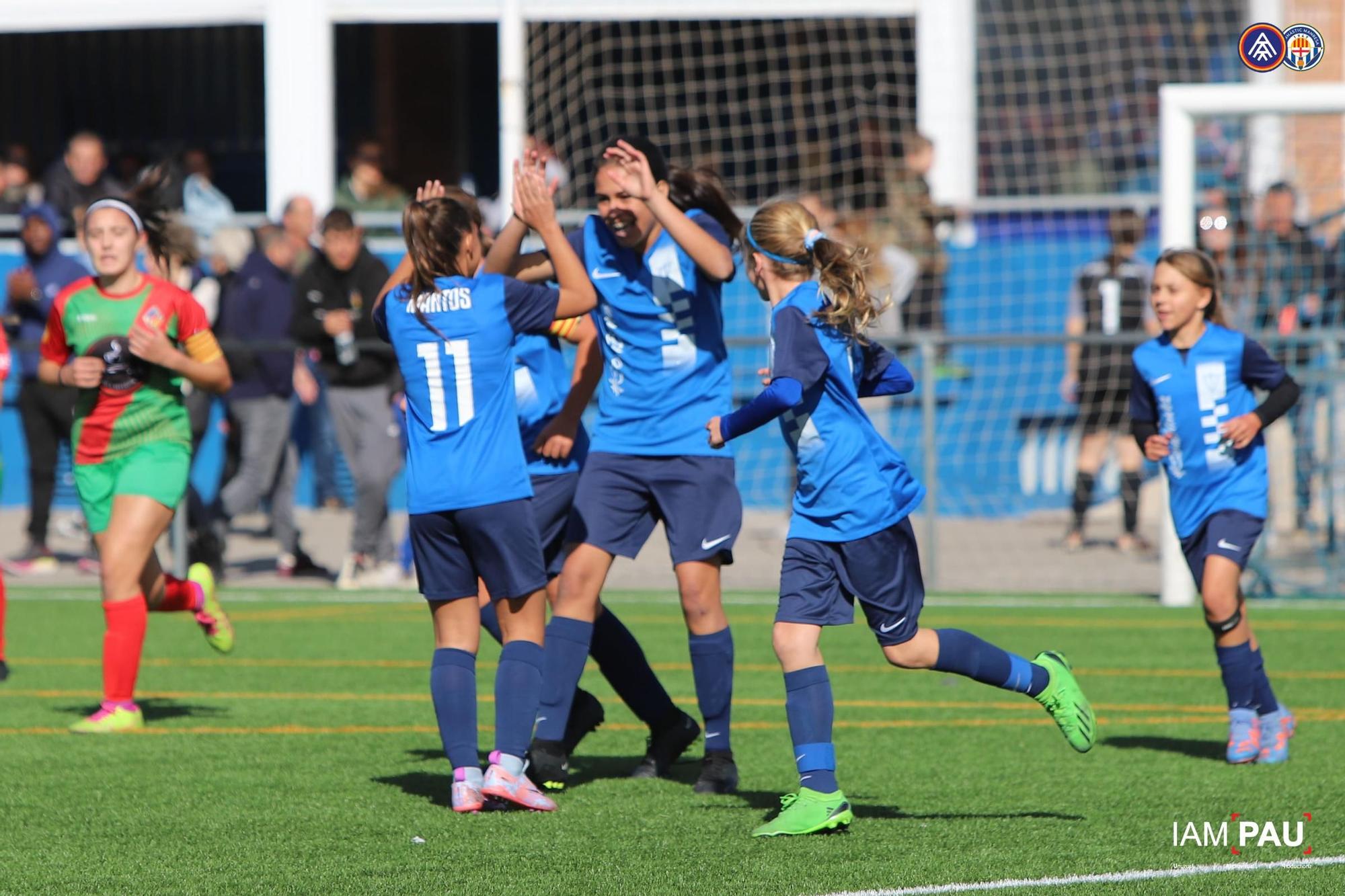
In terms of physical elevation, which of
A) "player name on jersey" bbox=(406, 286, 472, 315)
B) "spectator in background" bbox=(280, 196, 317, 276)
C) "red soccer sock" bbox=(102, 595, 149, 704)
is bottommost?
"red soccer sock" bbox=(102, 595, 149, 704)

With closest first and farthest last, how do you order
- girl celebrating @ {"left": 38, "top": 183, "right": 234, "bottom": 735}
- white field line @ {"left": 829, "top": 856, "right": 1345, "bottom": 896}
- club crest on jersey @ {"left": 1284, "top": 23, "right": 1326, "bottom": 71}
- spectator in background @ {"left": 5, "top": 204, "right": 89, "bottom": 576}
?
white field line @ {"left": 829, "top": 856, "right": 1345, "bottom": 896} → girl celebrating @ {"left": 38, "top": 183, "right": 234, "bottom": 735} → club crest on jersey @ {"left": 1284, "top": 23, "right": 1326, "bottom": 71} → spectator in background @ {"left": 5, "top": 204, "right": 89, "bottom": 576}

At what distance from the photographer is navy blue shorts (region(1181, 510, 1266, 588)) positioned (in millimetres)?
6918

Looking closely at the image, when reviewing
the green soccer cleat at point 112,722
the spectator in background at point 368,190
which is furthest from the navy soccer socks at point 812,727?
the spectator in background at point 368,190

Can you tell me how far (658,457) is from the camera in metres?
6.33

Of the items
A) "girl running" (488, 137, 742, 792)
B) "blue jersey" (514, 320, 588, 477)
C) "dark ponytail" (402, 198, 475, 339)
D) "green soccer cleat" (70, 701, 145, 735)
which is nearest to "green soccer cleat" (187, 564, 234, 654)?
"green soccer cleat" (70, 701, 145, 735)

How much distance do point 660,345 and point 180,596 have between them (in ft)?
8.55

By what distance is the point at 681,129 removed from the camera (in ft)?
56.2

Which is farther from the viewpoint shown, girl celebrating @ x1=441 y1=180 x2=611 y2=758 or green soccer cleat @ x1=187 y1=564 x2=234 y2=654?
green soccer cleat @ x1=187 y1=564 x2=234 y2=654

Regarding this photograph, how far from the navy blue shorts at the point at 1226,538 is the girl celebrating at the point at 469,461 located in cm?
257

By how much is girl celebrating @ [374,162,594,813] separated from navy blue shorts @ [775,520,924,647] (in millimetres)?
809

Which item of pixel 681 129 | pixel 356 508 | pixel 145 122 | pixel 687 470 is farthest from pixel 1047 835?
pixel 145 122

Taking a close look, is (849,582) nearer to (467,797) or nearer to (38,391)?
(467,797)

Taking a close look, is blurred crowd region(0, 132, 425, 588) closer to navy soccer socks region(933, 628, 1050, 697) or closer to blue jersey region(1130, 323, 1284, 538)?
blue jersey region(1130, 323, 1284, 538)

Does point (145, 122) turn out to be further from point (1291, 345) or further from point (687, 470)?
point (687, 470)
